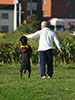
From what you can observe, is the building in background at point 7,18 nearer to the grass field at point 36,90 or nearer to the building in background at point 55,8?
the building in background at point 55,8

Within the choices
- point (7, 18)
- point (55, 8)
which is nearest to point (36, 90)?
point (7, 18)

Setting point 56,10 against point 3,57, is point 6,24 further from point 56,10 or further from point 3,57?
point 3,57

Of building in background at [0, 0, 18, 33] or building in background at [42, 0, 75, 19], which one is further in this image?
building in background at [42, 0, 75, 19]

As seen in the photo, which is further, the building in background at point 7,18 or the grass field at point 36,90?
the building in background at point 7,18

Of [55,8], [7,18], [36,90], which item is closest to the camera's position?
[36,90]

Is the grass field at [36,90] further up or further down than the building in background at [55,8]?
further up

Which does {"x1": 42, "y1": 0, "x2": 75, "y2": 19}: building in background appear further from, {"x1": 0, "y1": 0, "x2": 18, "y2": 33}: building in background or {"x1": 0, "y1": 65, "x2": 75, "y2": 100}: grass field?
{"x1": 0, "y1": 65, "x2": 75, "y2": 100}: grass field

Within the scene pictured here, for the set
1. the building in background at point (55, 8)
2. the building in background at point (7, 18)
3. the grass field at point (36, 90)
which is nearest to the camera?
the grass field at point (36, 90)

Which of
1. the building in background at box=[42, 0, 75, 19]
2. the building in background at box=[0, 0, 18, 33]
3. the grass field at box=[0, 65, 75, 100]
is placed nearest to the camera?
the grass field at box=[0, 65, 75, 100]

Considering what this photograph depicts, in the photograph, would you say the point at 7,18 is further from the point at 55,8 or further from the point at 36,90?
the point at 36,90

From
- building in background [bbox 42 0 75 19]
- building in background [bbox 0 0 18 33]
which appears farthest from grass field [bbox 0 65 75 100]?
building in background [bbox 42 0 75 19]

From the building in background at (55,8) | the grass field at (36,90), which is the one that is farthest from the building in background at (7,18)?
the grass field at (36,90)

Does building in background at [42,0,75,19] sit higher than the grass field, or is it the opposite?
the grass field

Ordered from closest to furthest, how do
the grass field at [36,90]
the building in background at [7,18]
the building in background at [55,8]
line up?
the grass field at [36,90]
the building in background at [7,18]
the building in background at [55,8]
